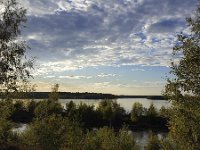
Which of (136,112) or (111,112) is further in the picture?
(136,112)

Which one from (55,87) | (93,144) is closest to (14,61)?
(93,144)

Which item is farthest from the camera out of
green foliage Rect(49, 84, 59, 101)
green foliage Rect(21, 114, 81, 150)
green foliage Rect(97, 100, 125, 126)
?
green foliage Rect(97, 100, 125, 126)

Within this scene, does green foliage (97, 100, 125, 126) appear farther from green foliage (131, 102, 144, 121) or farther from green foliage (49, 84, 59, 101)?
green foliage (49, 84, 59, 101)

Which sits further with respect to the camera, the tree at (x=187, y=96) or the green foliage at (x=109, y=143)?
the green foliage at (x=109, y=143)

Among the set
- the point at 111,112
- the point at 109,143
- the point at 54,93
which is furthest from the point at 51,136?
the point at 111,112

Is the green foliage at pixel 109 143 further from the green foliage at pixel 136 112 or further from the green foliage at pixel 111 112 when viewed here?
the green foliage at pixel 136 112

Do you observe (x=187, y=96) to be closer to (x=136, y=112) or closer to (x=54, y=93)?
(x=54, y=93)

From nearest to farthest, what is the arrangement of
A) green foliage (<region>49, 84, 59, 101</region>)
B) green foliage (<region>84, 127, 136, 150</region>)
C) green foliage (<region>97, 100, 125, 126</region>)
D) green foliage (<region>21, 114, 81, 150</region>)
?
green foliage (<region>21, 114, 81, 150</region>)
green foliage (<region>84, 127, 136, 150</region>)
green foliage (<region>49, 84, 59, 101</region>)
green foliage (<region>97, 100, 125, 126</region>)

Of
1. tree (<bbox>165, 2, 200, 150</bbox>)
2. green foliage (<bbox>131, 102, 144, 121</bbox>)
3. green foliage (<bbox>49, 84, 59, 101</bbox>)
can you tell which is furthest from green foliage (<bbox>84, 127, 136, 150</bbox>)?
green foliage (<bbox>131, 102, 144, 121</bbox>)

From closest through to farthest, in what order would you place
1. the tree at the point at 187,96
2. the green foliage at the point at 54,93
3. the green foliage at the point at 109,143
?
the tree at the point at 187,96 < the green foliage at the point at 109,143 < the green foliage at the point at 54,93

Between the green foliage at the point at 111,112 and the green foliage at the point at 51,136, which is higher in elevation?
the green foliage at the point at 111,112

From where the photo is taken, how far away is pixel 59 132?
226 feet

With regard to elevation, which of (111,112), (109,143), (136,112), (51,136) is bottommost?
(109,143)

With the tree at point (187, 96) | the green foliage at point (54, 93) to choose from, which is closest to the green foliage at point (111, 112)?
the green foliage at point (54, 93)
